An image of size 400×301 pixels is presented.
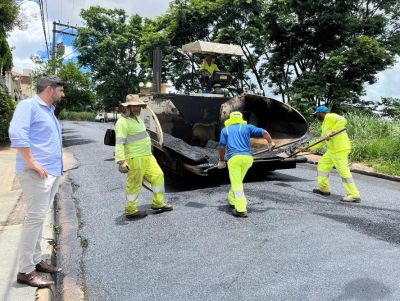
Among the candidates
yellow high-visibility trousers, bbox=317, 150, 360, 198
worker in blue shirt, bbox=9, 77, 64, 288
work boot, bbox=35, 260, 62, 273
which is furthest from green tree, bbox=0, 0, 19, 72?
work boot, bbox=35, 260, 62, 273

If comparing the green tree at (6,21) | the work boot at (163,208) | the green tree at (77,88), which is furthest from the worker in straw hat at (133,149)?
the green tree at (77,88)

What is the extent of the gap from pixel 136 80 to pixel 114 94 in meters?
2.39

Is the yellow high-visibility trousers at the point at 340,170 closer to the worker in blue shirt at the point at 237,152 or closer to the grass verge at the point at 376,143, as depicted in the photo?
the worker in blue shirt at the point at 237,152

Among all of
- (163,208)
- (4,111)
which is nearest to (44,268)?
(163,208)

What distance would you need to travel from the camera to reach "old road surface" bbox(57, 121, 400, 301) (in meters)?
3.71

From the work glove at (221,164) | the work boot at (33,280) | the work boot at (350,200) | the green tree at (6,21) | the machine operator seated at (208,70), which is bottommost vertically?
the work boot at (350,200)

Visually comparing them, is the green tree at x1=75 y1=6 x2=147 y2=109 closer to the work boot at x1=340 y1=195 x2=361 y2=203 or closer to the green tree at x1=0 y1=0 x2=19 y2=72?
the green tree at x1=0 y1=0 x2=19 y2=72

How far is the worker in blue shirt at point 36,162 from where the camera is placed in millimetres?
3533

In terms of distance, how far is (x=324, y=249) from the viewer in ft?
14.7

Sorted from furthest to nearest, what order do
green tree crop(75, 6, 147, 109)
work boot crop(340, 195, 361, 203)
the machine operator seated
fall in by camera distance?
green tree crop(75, 6, 147, 109)
the machine operator seated
work boot crop(340, 195, 361, 203)

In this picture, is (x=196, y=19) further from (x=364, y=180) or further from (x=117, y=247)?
(x=117, y=247)

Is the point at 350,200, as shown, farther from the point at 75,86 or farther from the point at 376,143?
the point at 75,86

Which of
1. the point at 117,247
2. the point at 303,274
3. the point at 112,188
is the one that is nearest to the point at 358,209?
the point at 303,274

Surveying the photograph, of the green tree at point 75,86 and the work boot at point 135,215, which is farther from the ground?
the green tree at point 75,86
